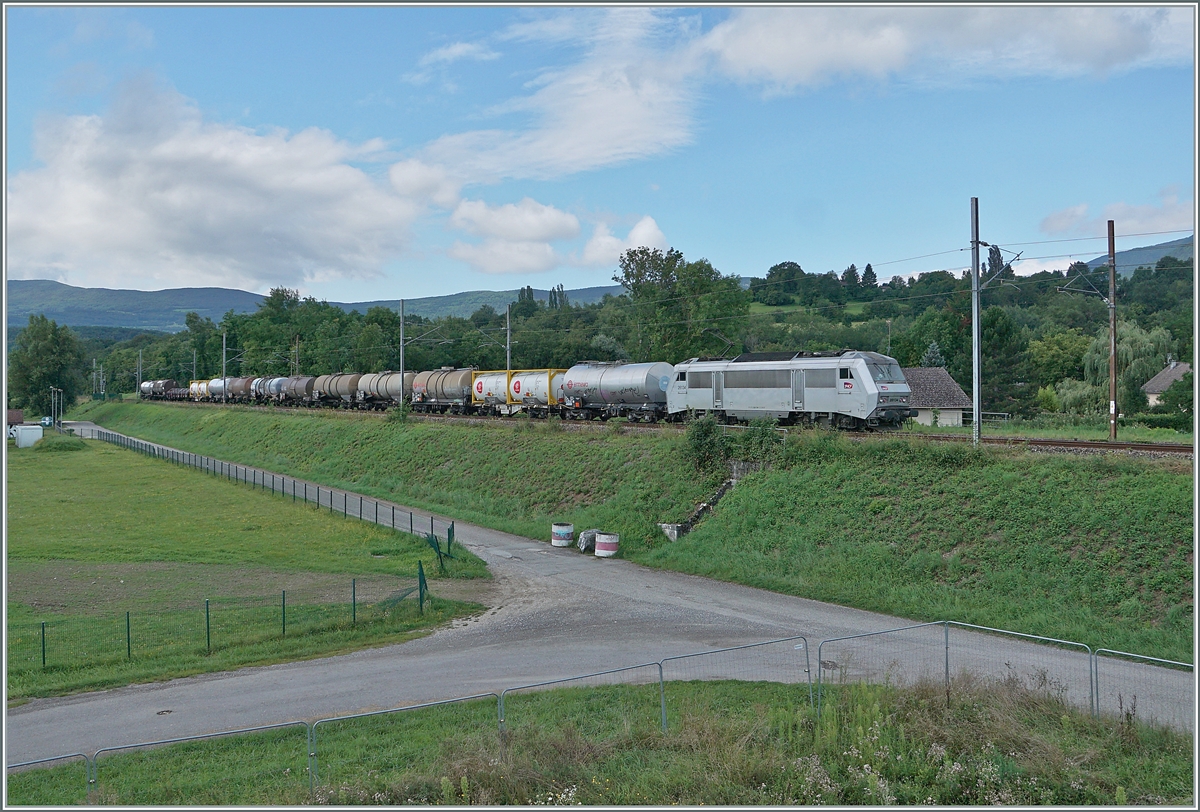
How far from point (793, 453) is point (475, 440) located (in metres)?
21.1

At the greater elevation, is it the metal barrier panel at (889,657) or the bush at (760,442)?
the bush at (760,442)

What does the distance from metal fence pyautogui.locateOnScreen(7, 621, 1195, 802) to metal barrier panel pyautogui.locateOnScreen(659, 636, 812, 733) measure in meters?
0.02

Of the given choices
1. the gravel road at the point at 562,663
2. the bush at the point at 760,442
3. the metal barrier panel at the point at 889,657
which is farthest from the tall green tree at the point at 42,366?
the metal barrier panel at the point at 889,657

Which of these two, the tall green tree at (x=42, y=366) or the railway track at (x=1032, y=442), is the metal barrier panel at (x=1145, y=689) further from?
the tall green tree at (x=42, y=366)

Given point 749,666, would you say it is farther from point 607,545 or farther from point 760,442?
point 760,442

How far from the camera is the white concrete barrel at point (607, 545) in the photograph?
27.9 metres

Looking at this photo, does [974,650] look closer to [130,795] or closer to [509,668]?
[509,668]

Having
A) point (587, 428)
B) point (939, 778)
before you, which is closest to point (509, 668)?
point (939, 778)

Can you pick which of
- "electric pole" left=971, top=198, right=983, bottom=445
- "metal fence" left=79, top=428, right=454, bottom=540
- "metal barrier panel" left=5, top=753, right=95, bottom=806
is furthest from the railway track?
"metal barrier panel" left=5, top=753, right=95, bottom=806

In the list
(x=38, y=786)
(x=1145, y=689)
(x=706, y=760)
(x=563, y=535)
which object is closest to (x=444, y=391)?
(x=563, y=535)

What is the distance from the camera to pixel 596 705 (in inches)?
532

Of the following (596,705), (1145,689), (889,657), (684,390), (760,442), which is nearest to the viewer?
(596,705)

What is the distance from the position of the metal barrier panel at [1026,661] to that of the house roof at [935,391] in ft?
133

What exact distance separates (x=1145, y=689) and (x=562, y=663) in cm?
1074
